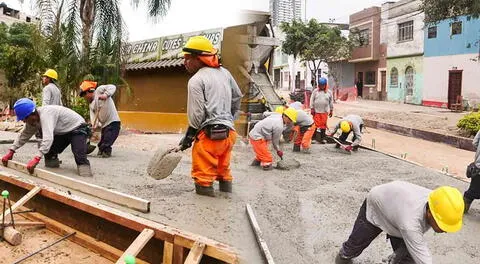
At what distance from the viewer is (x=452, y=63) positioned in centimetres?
1984

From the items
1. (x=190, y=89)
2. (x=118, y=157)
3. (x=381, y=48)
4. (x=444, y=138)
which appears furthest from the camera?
(x=381, y=48)

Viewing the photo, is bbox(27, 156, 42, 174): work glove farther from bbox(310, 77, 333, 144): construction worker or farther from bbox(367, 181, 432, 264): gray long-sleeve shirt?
bbox(310, 77, 333, 144): construction worker

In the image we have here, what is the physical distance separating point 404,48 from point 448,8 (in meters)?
11.1

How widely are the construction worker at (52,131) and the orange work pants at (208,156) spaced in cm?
179

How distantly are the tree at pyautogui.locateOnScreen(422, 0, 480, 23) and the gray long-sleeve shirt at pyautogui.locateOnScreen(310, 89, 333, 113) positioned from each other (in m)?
5.54

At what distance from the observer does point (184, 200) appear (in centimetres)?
421

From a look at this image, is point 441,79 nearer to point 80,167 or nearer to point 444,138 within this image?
point 444,138

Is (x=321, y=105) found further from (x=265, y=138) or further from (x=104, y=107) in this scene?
(x=104, y=107)

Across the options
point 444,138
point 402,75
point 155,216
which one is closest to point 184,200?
point 155,216

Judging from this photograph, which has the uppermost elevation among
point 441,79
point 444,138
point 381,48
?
point 381,48

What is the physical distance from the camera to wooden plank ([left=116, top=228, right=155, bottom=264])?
115 inches

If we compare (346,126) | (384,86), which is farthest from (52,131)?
(384,86)

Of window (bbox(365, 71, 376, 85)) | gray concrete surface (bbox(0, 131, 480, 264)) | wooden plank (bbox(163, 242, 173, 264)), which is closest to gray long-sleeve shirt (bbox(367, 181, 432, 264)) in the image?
gray concrete surface (bbox(0, 131, 480, 264))

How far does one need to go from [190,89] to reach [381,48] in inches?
937
